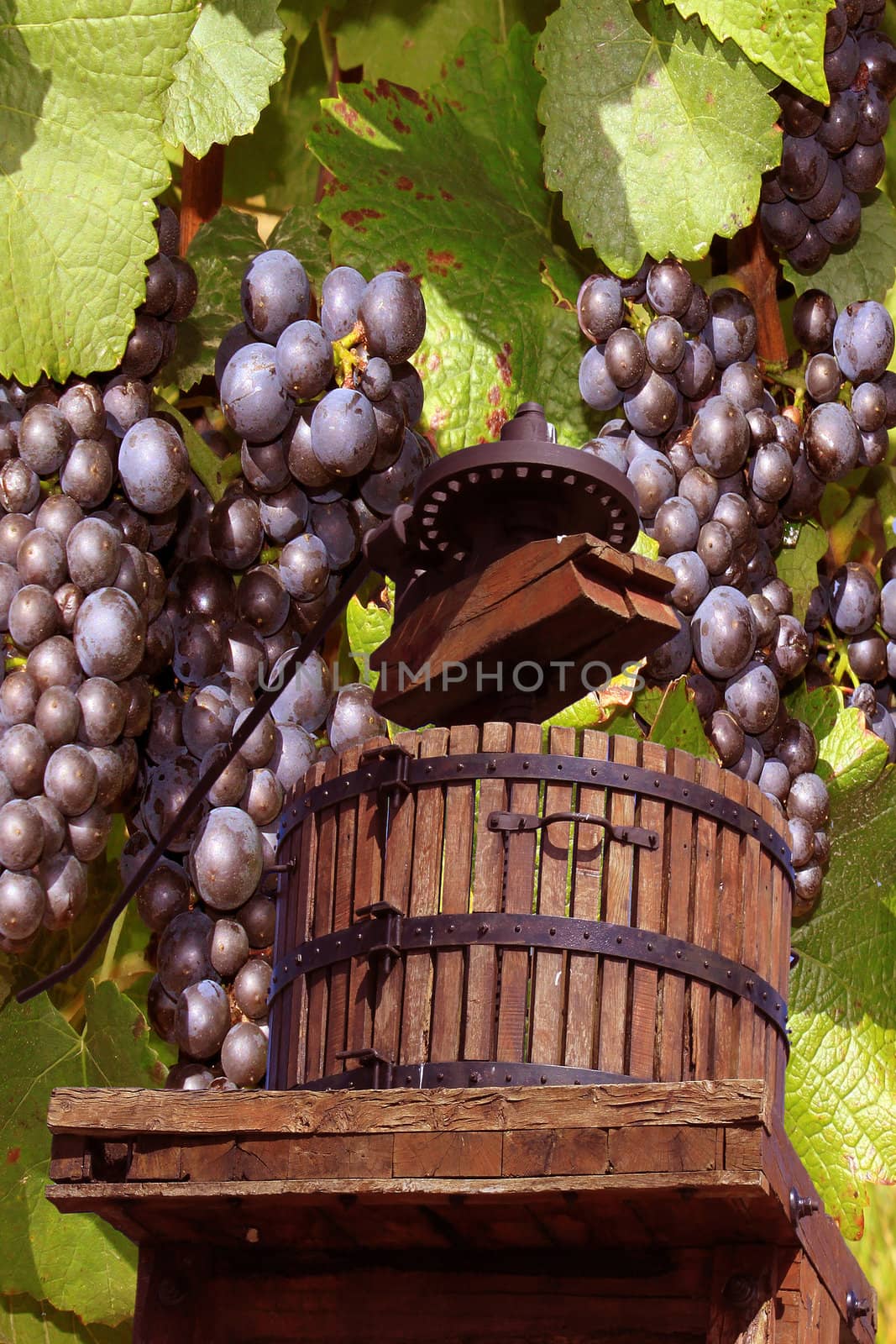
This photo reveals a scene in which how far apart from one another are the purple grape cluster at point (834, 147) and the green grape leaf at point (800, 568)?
28 centimetres

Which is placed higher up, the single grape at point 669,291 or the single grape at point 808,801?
the single grape at point 669,291

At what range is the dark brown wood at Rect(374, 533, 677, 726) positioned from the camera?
3.86ft

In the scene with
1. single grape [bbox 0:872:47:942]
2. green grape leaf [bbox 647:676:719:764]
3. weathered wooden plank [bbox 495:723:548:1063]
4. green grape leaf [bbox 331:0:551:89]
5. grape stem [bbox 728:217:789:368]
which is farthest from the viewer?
green grape leaf [bbox 331:0:551:89]

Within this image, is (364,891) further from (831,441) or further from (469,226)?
(469,226)

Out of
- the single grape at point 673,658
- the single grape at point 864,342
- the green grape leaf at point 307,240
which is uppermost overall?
the green grape leaf at point 307,240

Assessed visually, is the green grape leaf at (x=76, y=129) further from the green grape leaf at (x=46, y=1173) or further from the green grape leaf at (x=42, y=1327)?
the green grape leaf at (x=42, y=1327)

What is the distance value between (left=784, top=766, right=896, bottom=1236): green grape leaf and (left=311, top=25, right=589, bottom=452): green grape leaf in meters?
0.47

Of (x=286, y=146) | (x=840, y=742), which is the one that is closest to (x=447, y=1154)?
(x=840, y=742)

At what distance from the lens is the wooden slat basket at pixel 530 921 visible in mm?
1106

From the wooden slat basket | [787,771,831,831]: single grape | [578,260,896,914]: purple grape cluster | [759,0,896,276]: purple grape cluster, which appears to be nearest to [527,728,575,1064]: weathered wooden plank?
the wooden slat basket

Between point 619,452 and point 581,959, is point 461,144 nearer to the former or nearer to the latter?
point 619,452

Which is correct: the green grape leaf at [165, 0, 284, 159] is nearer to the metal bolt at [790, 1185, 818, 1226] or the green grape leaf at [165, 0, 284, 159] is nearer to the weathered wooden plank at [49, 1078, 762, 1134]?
the weathered wooden plank at [49, 1078, 762, 1134]

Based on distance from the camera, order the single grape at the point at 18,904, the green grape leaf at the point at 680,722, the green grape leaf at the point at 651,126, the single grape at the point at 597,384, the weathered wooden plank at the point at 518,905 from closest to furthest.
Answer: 1. the weathered wooden plank at the point at 518,905
2. the single grape at the point at 18,904
3. the green grape leaf at the point at 680,722
4. the single grape at the point at 597,384
5. the green grape leaf at the point at 651,126

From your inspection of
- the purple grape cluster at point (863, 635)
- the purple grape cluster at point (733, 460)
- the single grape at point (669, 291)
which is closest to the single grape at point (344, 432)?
the purple grape cluster at point (733, 460)
